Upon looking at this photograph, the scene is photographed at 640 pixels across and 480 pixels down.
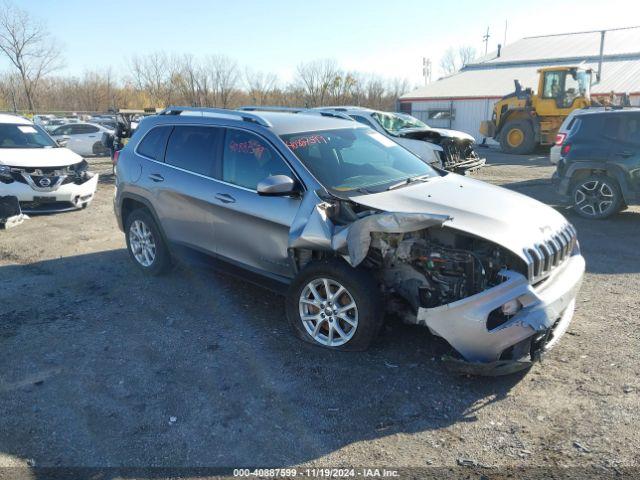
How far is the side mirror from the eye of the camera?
3957mm

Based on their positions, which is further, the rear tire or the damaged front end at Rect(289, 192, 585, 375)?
the rear tire

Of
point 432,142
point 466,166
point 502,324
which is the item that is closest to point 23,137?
point 432,142

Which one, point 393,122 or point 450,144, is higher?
point 393,122

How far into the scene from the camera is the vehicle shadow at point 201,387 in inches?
117

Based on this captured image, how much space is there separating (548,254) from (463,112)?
30.4 meters

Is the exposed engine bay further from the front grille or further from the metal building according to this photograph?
the metal building

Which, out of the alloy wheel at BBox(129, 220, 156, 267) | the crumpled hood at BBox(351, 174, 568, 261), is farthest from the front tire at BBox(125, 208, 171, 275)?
the crumpled hood at BBox(351, 174, 568, 261)

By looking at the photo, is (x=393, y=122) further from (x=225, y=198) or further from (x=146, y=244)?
(x=225, y=198)

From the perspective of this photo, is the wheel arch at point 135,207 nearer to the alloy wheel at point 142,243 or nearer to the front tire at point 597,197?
the alloy wheel at point 142,243

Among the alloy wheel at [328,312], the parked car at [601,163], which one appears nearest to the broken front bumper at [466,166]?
the parked car at [601,163]

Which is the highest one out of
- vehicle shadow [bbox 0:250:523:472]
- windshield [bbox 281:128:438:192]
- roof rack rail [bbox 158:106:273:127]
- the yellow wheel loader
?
the yellow wheel loader

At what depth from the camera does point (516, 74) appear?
3397 cm

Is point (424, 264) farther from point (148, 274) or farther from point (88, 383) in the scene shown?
point (148, 274)

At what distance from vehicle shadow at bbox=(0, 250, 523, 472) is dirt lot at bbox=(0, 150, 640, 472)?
0.01 meters
